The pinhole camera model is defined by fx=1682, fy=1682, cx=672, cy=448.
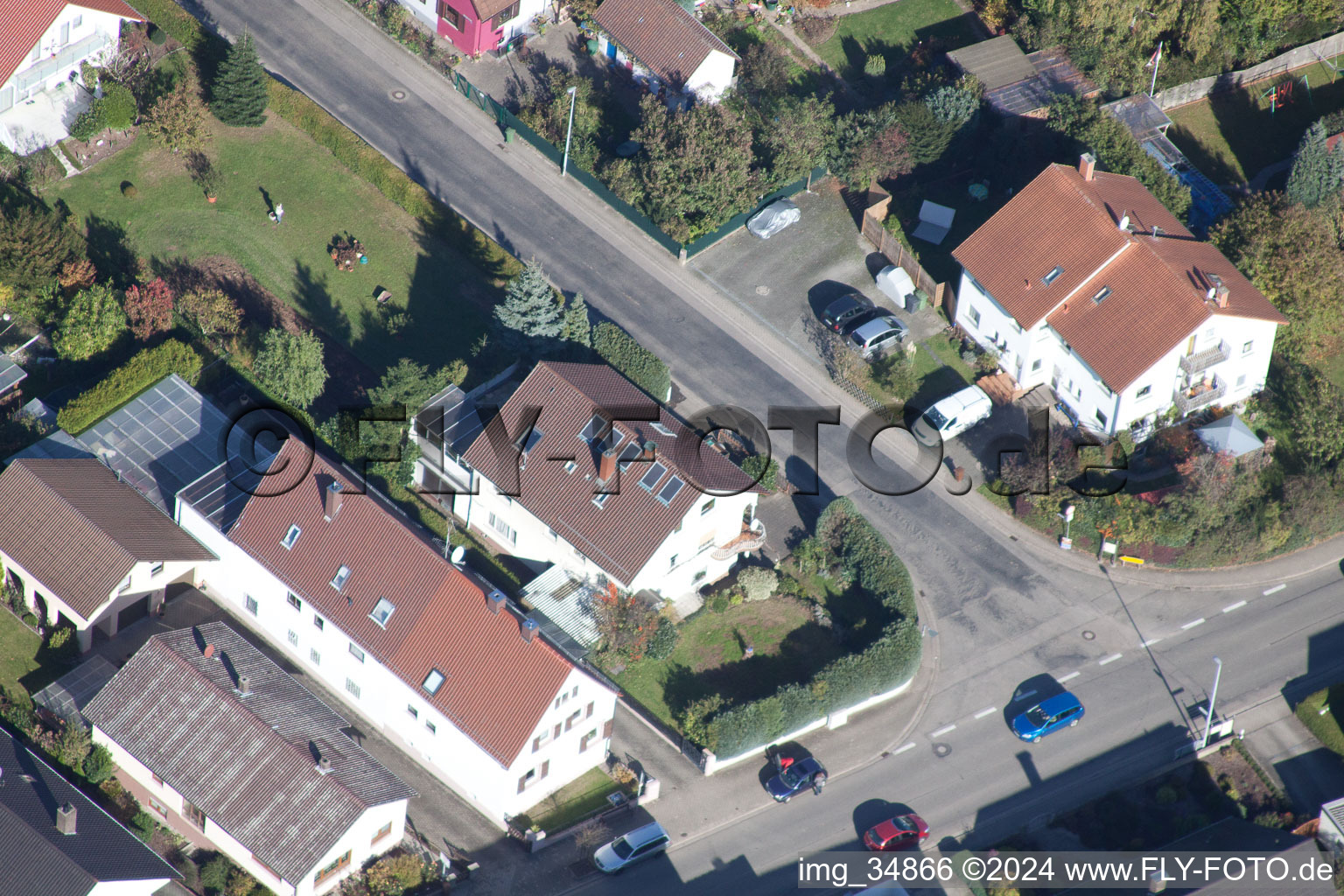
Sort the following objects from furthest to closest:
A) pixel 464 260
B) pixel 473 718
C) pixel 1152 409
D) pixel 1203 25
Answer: pixel 1203 25
pixel 464 260
pixel 1152 409
pixel 473 718

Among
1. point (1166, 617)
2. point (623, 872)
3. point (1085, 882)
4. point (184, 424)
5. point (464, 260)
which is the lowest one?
point (623, 872)

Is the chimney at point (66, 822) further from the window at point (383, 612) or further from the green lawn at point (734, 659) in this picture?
the green lawn at point (734, 659)

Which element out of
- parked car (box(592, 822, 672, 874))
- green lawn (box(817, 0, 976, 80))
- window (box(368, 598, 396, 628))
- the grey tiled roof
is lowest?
the grey tiled roof

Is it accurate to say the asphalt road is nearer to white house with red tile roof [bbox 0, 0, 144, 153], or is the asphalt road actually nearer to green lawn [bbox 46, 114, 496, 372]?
green lawn [bbox 46, 114, 496, 372]

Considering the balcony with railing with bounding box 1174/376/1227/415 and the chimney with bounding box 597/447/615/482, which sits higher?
the balcony with railing with bounding box 1174/376/1227/415

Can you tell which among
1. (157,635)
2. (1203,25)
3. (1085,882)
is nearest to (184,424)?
(157,635)

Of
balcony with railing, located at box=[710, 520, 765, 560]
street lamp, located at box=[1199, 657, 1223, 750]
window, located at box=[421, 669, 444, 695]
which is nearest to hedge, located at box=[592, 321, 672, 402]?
balcony with railing, located at box=[710, 520, 765, 560]

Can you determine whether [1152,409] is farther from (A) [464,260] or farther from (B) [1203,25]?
(A) [464,260]
